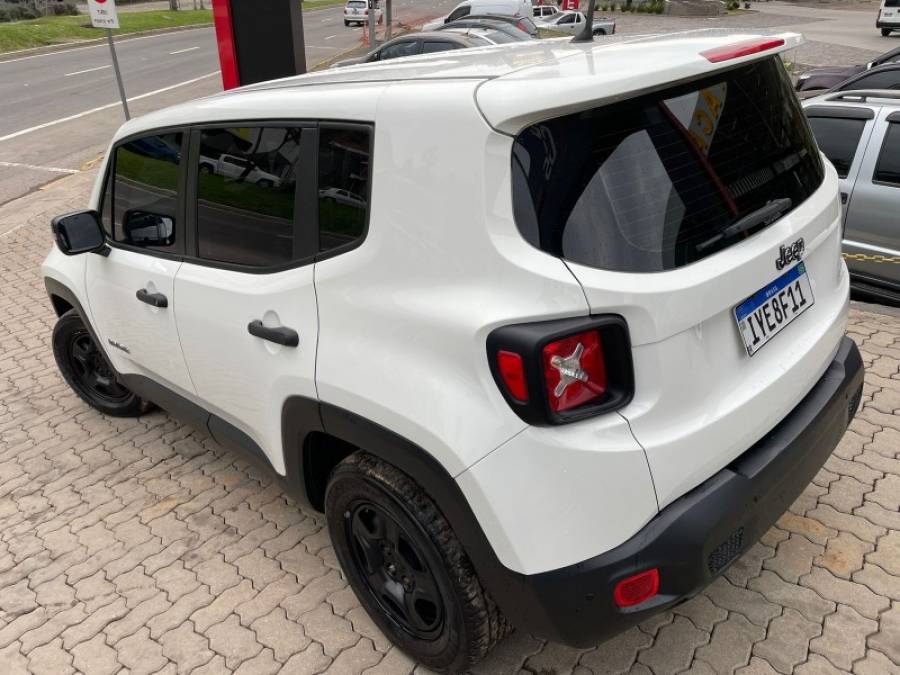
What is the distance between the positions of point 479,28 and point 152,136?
14555 millimetres

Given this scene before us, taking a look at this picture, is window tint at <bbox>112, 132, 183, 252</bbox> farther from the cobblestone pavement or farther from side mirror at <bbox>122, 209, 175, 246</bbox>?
the cobblestone pavement

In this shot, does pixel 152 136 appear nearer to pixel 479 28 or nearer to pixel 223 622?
pixel 223 622

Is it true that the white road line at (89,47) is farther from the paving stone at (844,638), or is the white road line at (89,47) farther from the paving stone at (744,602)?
the paving stone at (844,638)

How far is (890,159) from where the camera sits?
4.96 meters

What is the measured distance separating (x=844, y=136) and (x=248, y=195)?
452cm

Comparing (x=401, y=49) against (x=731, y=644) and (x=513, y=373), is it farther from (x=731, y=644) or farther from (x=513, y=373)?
(x=513, y=373)

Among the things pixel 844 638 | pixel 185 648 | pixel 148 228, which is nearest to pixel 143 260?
pixel 148 228

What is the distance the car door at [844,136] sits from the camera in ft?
16.8

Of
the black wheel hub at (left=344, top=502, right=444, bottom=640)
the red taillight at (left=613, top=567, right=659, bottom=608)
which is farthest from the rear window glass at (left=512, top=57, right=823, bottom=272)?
the black wheel hub at (left=344, top=502, right=444, bottom=640)

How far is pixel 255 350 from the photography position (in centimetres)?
249

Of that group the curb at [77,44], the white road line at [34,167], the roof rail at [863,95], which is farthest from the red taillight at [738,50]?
the curb at [77,44]

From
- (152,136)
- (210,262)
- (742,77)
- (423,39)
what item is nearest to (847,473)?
(742,77)

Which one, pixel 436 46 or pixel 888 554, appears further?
pixel 436 46

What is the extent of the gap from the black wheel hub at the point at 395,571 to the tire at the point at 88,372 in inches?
84.6
